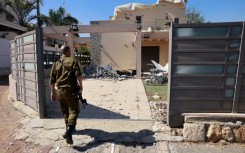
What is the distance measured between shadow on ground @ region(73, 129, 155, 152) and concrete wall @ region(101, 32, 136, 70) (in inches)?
520

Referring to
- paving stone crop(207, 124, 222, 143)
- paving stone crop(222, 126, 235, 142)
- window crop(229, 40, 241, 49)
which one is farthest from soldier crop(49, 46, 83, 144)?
window crop(229, 40, 241, 49)

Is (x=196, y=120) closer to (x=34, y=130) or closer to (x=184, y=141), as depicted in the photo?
(x=184, y=141)

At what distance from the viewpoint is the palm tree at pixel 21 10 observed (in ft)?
72.8

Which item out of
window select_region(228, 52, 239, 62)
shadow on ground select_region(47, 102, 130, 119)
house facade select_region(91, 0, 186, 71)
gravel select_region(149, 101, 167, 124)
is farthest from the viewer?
house facade select_region(91, 0, 186, 71)

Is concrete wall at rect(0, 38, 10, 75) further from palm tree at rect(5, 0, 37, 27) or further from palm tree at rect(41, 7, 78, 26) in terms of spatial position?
palm tree at rect(41, 7, 78, 26)

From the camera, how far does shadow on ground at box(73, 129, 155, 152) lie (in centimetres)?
418

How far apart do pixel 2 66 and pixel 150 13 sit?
13.7 m

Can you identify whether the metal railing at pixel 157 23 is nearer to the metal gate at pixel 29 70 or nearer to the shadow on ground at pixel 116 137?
the metal gate at pixel 29 70

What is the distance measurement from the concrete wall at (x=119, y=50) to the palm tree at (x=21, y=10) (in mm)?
10705

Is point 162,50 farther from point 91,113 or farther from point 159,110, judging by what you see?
point 91,113

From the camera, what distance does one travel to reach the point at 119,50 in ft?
57.8

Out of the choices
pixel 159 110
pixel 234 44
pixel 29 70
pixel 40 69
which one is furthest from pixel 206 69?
pixel 29 70

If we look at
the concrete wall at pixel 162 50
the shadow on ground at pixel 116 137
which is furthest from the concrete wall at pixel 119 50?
the shadow on ground at pixel 116 137

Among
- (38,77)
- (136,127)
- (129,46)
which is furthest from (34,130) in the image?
(129,46)
